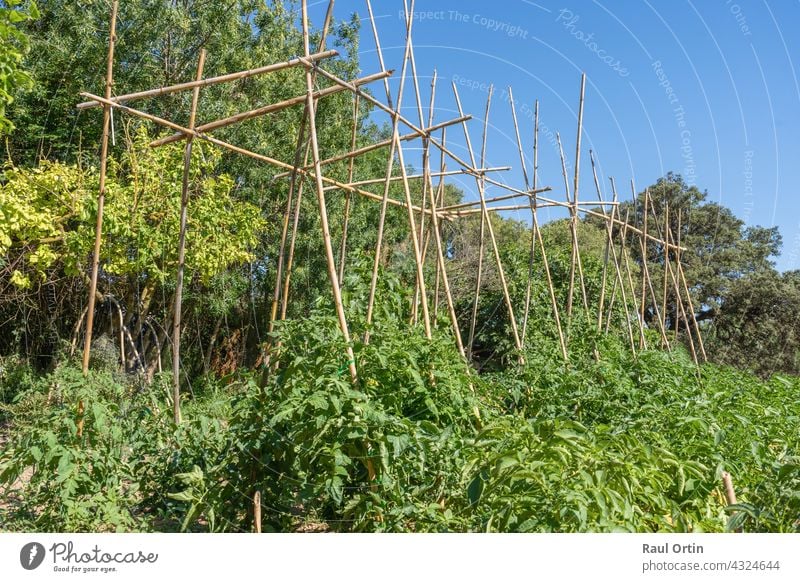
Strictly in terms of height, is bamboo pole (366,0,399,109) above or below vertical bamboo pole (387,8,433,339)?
above

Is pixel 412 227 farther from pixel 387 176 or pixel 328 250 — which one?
pixel 328 250

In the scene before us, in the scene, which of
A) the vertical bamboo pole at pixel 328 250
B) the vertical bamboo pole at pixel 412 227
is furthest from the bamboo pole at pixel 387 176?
the vertical bamboo pole at pixel 328 250

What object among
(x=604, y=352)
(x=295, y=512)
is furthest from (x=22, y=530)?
(x=604, y=352)

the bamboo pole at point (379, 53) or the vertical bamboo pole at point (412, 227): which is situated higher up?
the bamboo pole at point (379, 53)

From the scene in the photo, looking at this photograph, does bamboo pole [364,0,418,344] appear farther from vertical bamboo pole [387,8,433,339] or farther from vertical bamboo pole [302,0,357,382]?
vertical bamboo pole [302,0,357,382]

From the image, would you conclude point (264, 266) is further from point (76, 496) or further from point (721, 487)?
point (721, 487)

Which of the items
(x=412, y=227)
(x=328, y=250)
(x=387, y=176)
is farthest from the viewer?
(x=387, y=176)

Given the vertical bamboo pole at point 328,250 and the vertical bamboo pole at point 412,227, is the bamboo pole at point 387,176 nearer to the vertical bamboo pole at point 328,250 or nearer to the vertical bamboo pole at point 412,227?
the vertical bamboo pole at point 412,227

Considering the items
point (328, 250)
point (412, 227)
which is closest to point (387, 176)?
point (412, 227)

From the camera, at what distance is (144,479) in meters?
3.76

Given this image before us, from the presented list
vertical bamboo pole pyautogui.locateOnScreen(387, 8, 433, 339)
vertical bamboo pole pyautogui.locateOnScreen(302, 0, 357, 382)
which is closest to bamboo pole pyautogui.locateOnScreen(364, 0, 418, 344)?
vertical bamboo pole pyautogui.locateOnScreen(387, 8, 433, 339)

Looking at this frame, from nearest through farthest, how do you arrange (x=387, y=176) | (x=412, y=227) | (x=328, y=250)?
(x=328, y=250) → (x=412, y=227) → (x=387, y=176)

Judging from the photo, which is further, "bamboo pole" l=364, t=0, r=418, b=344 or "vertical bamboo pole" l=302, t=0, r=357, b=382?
"bamboo pole" l=364, t=0, r=418, b=344

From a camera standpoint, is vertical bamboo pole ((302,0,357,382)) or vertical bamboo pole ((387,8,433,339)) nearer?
vertical bamboo pole ((302,0,357,382))
